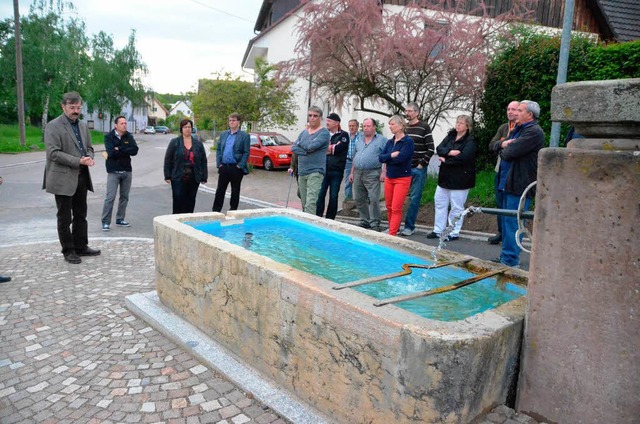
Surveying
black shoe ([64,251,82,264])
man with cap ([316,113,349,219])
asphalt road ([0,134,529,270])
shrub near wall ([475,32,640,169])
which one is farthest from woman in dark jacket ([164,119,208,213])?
shrub near wall ([475,32,640,169])

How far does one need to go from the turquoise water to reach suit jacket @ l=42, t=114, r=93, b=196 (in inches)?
79.0

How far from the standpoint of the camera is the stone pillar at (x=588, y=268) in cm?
217

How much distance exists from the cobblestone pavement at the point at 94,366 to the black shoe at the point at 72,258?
49 centimetres

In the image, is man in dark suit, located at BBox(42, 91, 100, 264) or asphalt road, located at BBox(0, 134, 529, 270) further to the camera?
asphalt road, located at BBox(0, 134, 529, 270)

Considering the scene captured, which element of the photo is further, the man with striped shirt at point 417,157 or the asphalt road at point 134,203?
the man with striped shirt at point 417,157

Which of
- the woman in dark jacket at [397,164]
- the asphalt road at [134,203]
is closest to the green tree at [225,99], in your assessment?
→ the asphalt road at [134,203]

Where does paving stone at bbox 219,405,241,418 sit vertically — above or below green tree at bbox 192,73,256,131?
below

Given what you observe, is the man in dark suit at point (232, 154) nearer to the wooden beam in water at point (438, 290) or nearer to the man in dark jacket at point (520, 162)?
the man in dark jacket at point (520, 162)

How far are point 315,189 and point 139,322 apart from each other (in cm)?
375

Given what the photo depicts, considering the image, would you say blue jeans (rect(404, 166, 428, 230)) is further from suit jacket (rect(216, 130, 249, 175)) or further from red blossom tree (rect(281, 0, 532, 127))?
red blossom tree (rect(281, 0, 532, 127))

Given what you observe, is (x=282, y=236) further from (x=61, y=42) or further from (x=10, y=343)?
(x=61, y=42)

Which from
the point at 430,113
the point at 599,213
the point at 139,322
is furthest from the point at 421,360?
the point at 430,113

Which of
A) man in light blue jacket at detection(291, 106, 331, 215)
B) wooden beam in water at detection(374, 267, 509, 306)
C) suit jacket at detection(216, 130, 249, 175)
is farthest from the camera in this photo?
suit jacket at detection(216, 130, 249, 175)

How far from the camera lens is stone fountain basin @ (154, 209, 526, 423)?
226cm
